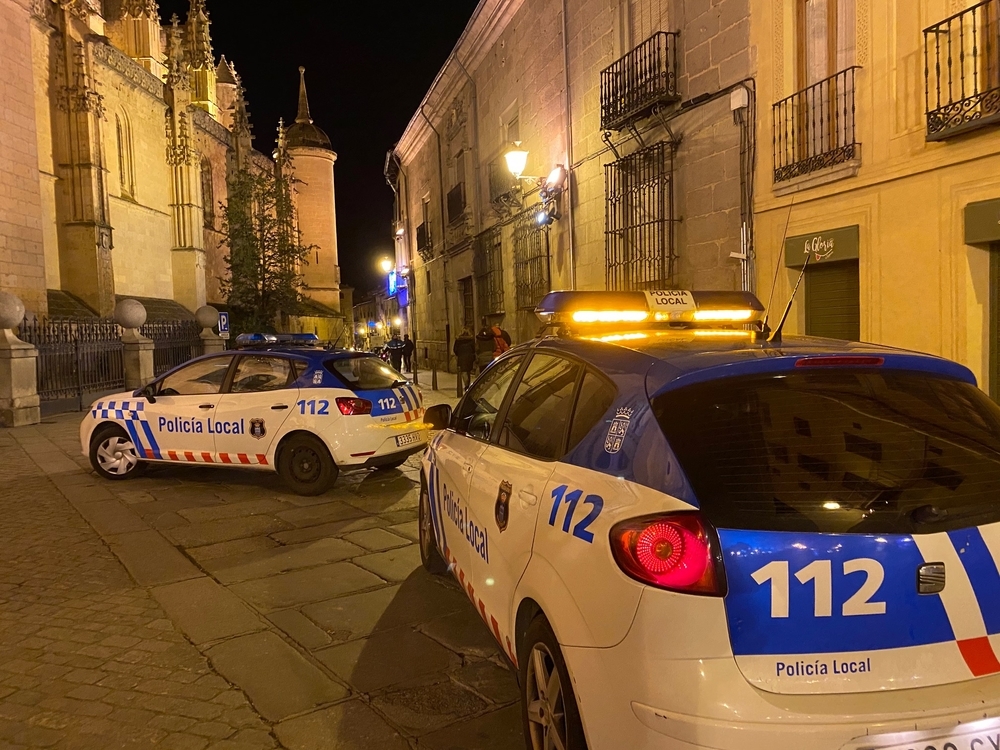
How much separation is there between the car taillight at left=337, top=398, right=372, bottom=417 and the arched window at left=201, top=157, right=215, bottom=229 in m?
31.0

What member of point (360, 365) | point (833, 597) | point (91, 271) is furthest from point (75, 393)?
point (833, 597)

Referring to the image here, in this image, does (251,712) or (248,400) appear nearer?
(251,712)

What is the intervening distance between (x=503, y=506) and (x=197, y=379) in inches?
235

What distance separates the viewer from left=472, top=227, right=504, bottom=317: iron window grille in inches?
741

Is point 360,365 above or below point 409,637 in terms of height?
above

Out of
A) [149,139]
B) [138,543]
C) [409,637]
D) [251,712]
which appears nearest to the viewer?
[251,712]

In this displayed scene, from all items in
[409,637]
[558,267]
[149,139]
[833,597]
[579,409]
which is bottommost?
[409,637]

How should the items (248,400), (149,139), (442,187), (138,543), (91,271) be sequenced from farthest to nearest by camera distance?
(149,139)
(442,187)
(91,271)
(248,400)
(138,543)

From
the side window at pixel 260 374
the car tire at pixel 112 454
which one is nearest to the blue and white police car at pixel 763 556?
the side window at pixel 260 374

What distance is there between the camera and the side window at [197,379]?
7684 millimetres

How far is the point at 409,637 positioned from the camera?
3957mm

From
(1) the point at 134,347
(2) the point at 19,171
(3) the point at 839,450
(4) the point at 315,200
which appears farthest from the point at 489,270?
(4) the point at 315,200

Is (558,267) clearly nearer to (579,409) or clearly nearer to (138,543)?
(138,543)

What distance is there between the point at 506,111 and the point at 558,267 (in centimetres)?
521
